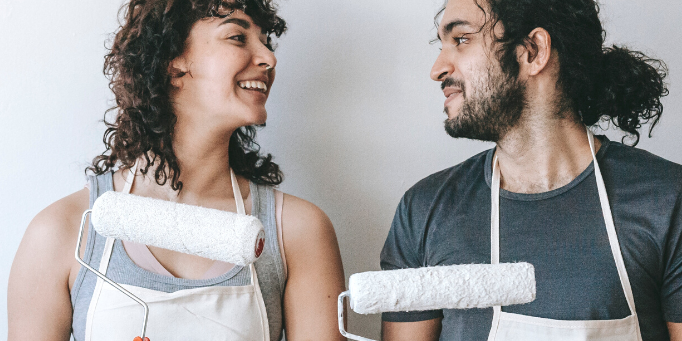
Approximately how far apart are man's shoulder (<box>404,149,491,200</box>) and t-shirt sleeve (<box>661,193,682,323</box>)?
1.31ft

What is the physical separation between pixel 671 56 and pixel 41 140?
1.71 metres

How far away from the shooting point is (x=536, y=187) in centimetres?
129

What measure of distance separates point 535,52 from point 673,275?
550 millimetres

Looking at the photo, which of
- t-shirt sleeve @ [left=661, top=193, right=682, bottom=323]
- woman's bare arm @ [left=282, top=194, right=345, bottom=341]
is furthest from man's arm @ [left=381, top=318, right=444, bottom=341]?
t-shirt sleeve @ [left=661, top=193, right=682, bottom=323]

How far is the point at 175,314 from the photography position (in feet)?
3.94

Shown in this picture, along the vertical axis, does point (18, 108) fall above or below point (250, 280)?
above

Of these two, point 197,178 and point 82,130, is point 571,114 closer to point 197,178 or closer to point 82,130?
point 197,178

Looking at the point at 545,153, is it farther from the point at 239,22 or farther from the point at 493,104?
the point at 239,22

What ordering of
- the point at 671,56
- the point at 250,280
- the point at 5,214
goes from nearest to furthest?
the point at 250,280, the point at 5,214, the point at 671,56

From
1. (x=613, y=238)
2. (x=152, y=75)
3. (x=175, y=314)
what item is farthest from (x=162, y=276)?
(x=613, y=238)

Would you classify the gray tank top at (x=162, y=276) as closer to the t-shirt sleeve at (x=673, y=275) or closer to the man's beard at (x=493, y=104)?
the man's beard at (x=493, y=104)

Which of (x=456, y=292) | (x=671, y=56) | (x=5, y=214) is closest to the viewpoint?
(x=456, y=292)

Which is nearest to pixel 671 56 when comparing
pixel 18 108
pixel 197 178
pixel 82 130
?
pixel 197 178

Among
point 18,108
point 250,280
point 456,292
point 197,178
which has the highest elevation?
point 18,108
